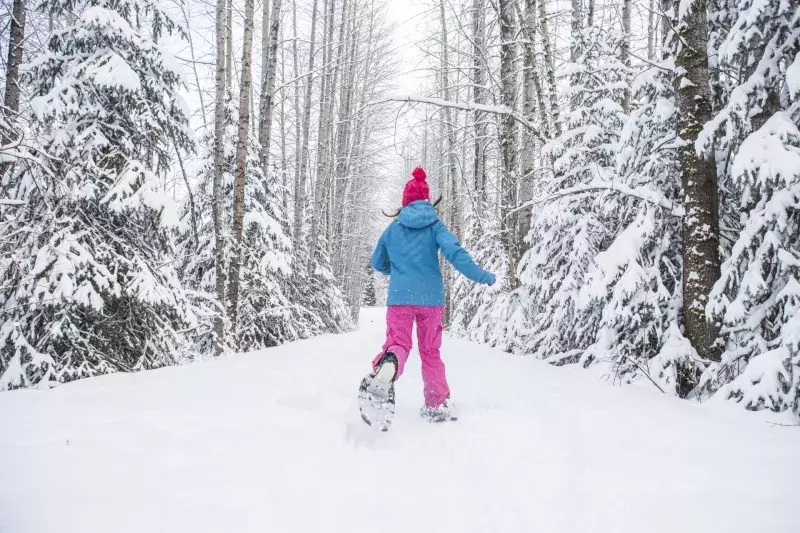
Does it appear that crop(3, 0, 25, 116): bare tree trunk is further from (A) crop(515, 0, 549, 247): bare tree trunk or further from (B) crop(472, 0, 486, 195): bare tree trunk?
(B) crop(472, 0, 486, 195): bare tree trunk

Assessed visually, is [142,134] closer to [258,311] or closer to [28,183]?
[28,183]

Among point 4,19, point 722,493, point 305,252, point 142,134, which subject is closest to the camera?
point 722,493

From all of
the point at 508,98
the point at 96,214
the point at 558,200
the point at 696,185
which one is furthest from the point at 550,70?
the point at 96,214

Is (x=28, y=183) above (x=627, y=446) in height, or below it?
above

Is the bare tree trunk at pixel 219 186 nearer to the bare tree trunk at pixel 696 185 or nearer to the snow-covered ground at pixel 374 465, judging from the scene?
the snow-covered ground at pixel 374 465

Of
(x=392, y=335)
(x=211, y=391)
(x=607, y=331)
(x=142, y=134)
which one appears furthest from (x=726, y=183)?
(x=142, y=134)

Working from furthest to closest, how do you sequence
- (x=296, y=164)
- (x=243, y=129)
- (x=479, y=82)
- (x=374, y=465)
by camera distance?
1. (x=296, y=164)
2. (x=479, y=82)
3. (x=243, y=129)
4. (x=374, y=465)

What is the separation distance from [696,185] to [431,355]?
2687 mm

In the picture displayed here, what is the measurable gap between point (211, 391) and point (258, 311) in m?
6.71

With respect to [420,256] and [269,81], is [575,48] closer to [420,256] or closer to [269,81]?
[420,256]

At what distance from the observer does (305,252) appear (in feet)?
47.3


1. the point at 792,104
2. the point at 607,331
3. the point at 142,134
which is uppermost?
the point at 142,134

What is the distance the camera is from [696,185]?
147 inches

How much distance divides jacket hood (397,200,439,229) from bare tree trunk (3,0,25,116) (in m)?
5.93
